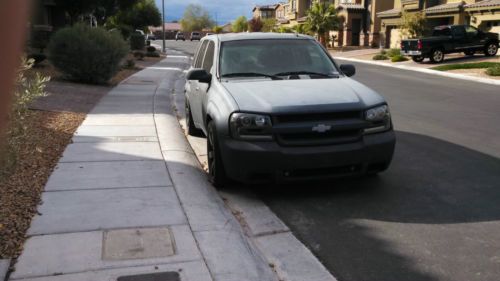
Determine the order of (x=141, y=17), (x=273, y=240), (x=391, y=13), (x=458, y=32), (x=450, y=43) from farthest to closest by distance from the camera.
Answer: (x=141, y=17) < (x=391, y=13) < (x=458, y=32) < (x=450, y=43) < (x=273, y=240)

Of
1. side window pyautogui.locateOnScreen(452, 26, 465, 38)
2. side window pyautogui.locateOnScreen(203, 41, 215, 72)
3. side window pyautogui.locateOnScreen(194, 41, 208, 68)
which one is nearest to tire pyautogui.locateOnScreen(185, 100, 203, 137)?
side window pyautogui.locateOnScreen(194, 41, 208, 68)

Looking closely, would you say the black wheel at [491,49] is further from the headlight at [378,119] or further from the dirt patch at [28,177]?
the headlight at [378,119]

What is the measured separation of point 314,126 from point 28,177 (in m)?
3.23

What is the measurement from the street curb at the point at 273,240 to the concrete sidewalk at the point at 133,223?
102 millimetres

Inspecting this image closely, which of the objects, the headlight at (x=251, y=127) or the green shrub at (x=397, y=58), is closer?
the headlight at (x=251, y=127)

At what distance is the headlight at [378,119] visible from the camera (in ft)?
17.9

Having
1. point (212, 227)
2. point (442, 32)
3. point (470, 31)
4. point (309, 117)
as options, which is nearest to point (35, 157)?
point (212, 227)

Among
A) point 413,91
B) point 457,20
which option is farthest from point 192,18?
point 413,91

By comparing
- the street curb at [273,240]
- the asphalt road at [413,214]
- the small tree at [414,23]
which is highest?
the small tree at [414,23]

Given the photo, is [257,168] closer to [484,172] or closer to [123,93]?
[484,172]

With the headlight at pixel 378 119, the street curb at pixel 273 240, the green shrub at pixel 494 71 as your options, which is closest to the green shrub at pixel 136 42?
the green shrub at pixel 494 71

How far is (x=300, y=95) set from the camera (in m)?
5.55

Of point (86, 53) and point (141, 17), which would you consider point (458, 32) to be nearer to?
point (86, 53)

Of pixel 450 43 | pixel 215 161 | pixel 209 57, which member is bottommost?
pixel 215 161
